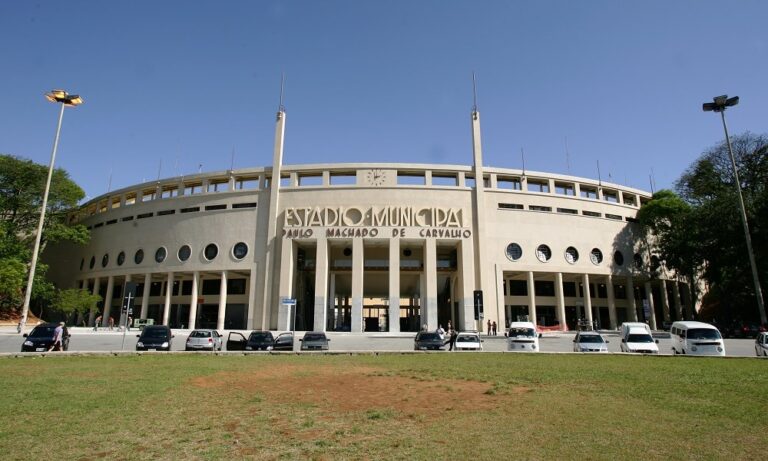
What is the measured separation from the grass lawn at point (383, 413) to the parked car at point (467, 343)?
10147 mm

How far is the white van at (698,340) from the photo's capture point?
838 inches

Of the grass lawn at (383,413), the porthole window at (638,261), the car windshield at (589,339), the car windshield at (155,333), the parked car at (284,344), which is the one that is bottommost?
the grass lawn at (383,413)

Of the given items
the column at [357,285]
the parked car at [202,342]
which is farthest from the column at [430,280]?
the parked car at [202,342]

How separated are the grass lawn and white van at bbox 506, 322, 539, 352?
28.1 ft

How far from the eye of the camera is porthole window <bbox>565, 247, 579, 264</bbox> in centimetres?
5006

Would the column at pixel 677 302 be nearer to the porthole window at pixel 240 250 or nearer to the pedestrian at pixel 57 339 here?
the porthole window at pixel 240 250

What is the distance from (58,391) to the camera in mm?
10445

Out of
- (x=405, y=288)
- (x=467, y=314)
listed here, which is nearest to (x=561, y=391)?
(x=467, y=314)

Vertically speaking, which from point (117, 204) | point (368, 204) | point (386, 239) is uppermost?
point (117, 204)

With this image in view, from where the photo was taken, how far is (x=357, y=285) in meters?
46.0

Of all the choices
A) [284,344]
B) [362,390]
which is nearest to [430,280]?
[284,344]

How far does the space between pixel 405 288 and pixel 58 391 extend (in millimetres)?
49586

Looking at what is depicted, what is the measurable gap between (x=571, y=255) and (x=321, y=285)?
2723cm

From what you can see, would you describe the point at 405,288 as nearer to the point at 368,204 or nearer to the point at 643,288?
the point at 368,204
